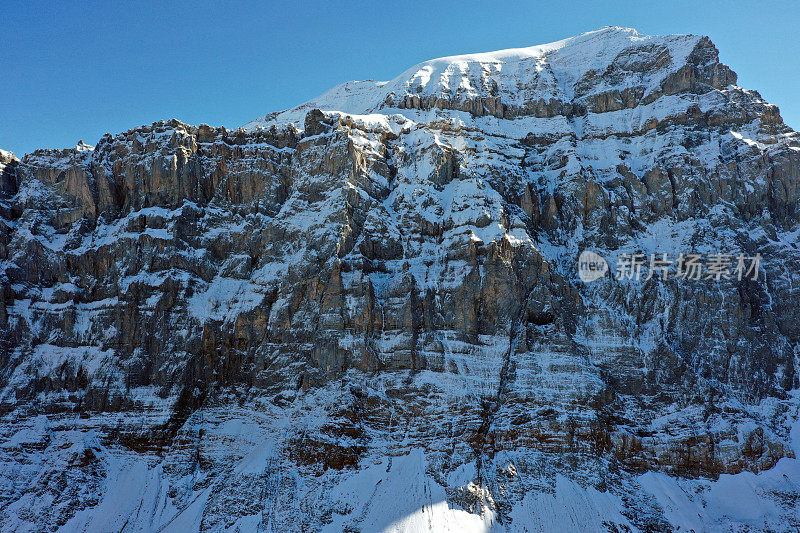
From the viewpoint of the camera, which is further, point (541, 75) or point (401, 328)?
point (541, 75)

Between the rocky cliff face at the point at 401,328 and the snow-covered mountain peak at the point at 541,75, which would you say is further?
the snow-covered mountain peak at the point at 541,75

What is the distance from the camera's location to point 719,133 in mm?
123688

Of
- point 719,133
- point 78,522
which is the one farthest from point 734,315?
point 78,522

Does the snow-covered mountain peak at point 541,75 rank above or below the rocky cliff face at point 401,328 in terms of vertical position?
above

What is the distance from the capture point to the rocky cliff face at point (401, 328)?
94062 millimetres

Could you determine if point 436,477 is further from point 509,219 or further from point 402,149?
point 402,149

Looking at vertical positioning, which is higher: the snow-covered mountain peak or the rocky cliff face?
the snow-covered mountain peak

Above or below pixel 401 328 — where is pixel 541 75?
above

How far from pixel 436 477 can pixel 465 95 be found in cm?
8408

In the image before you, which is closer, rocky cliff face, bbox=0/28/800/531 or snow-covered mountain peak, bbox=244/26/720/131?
rocky cliff face, bbox=0/28/800/531

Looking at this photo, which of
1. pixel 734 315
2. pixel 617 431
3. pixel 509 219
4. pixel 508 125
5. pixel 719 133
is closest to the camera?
pixel 617 431

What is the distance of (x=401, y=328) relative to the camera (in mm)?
106312

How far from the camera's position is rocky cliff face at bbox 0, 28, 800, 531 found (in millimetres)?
94062

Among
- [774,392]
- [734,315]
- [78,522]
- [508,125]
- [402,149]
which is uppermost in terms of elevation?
[508,125]
